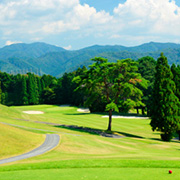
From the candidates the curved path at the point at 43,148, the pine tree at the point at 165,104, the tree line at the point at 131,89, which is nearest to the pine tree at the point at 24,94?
the tree line at the point at 131,89

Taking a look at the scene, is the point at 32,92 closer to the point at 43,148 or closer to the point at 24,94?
the point at 24,94

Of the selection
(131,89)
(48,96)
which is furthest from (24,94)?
(131,89)

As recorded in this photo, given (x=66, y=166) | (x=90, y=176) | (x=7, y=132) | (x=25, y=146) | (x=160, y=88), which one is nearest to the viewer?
(x=90, y=176)

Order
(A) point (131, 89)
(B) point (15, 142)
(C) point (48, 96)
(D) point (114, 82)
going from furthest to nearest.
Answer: (C) point (48, 96) < (D) point (114, 82) < (A) point (131, 89) < (B) point (15, 142)

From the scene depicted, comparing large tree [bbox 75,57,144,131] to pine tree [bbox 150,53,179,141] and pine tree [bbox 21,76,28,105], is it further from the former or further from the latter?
pine tree [bbox 21,76,28,105]

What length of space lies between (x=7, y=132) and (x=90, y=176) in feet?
53.7

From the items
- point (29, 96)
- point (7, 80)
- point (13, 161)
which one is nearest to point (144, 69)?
point (29, 96)

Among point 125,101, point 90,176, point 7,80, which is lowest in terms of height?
point 90,176

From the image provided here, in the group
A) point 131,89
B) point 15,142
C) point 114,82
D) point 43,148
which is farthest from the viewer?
point 114,82

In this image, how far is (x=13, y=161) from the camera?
58.2 ft

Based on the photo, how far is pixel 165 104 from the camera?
113 ft

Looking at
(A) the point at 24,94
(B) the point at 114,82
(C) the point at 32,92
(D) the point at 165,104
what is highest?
(B) the point at 114,82

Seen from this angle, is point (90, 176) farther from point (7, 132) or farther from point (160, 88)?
point (160, 88)

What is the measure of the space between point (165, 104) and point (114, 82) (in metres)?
8.67
